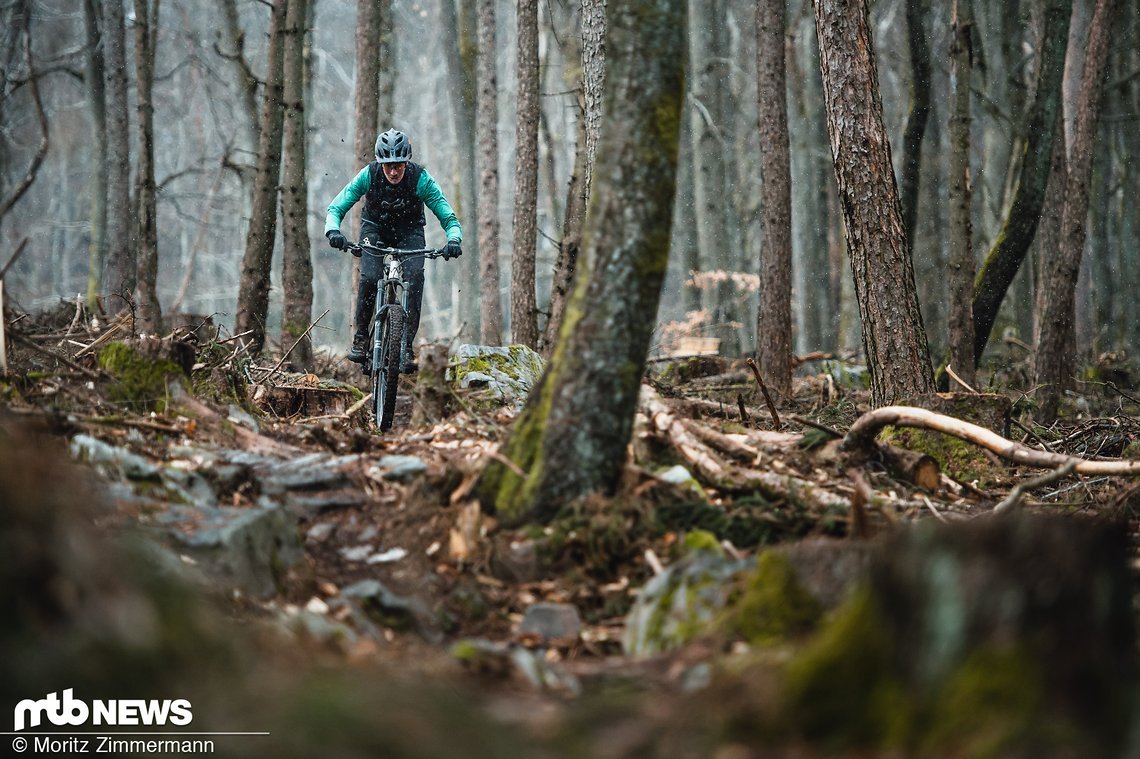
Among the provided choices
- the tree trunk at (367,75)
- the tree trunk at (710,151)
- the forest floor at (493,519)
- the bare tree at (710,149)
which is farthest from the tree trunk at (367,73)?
the bare tree at (710,149)

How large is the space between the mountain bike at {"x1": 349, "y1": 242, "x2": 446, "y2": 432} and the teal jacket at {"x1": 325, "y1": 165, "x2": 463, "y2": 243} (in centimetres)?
28

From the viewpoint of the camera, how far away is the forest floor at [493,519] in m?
3.54

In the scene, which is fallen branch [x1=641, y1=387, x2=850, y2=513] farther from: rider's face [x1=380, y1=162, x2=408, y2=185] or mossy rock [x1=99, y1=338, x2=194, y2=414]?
rider's face [x1=380, y1=162, x2=408, y2=185]

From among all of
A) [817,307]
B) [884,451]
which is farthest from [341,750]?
[817,307]

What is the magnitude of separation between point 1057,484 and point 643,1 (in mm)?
4848

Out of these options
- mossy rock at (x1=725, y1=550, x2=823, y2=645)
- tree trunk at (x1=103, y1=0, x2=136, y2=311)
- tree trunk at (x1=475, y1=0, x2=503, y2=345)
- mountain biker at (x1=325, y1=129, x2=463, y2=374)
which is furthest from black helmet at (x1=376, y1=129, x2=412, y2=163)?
tree trunk at (x1=103, y1=0, x2=136, y2=311)

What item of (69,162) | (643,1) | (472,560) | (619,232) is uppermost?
(69,162)

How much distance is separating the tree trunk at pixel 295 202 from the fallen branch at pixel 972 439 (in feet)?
27.1

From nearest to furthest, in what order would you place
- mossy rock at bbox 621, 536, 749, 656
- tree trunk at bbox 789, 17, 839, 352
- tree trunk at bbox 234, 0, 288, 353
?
mossy rock at bbox 621, 536, 749, 656, tree trunk at bbox 234, 0, 288, 353, tree trunk at bbox 789, 17, 839, 352

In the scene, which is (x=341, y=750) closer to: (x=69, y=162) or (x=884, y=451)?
(x=884, y=451)

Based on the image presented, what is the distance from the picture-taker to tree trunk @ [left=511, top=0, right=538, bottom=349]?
561 inches

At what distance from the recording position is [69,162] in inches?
1799

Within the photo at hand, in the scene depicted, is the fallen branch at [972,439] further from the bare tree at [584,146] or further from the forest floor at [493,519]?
the bare tree at [584,146]

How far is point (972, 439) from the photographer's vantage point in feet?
21.9
